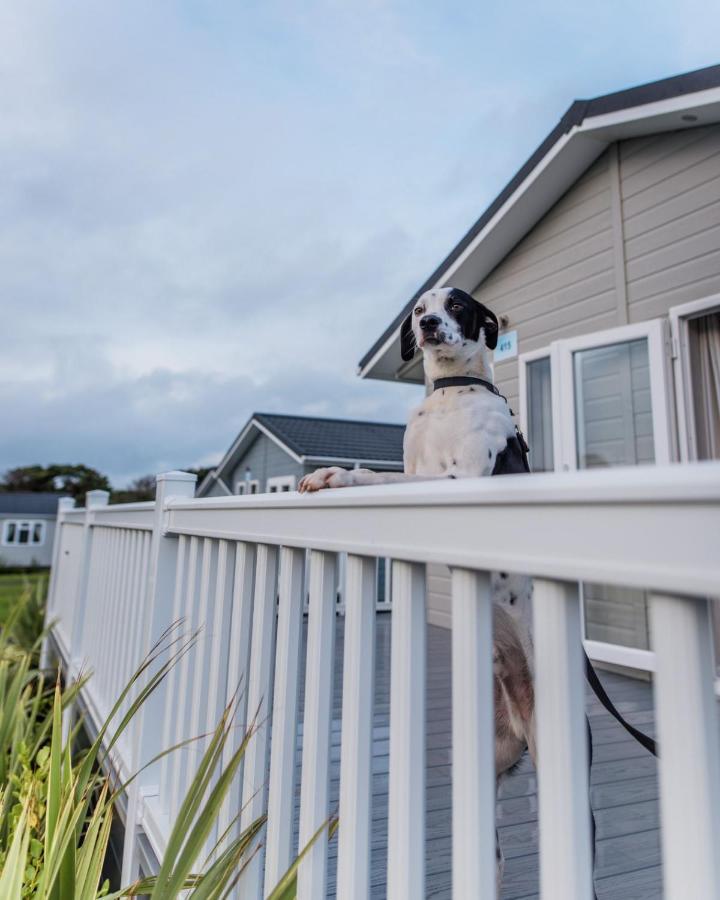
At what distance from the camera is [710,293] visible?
3244 millimetres

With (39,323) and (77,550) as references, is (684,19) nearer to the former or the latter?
(77,550)

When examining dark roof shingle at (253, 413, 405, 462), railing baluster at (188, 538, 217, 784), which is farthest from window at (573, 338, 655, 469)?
dark roof shingle at (253, 413, 405, 462)

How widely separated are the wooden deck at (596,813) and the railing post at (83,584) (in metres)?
1.99

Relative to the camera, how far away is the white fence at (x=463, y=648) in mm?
388

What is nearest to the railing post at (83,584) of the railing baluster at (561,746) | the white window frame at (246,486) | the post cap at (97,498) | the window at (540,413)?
the post cap at (97,498)

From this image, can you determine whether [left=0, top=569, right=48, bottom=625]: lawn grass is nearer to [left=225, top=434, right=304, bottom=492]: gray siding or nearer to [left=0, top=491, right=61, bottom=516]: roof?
[left=0, top=491, right=61, bottom=516]: roof

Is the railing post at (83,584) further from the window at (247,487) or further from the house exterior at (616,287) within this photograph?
the window at (247,487)

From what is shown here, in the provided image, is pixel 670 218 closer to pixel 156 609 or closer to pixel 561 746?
pixel 156 609

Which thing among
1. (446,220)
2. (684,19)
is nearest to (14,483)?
(446,220)

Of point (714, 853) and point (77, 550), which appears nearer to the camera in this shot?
point (714, 853)

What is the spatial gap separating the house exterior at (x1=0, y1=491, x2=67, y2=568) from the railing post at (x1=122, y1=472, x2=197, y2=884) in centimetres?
2662

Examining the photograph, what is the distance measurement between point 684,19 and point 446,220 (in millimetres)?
14575

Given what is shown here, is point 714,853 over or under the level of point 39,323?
under

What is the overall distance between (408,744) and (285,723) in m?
0.39
